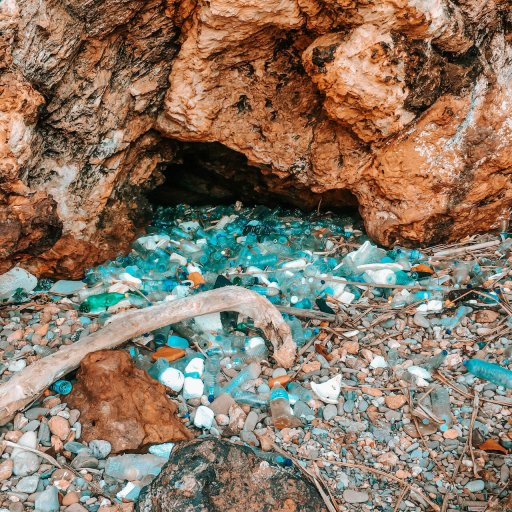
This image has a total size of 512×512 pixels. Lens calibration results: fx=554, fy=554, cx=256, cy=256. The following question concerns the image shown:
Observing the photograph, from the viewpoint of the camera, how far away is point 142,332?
2775mm

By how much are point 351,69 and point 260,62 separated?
64 cm

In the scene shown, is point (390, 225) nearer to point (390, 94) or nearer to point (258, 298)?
point (390, 94)

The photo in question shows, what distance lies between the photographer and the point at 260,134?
3.61 metres

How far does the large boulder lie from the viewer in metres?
1.94

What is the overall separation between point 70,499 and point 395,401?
4.72 feet

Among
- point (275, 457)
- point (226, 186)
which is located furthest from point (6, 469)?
point (226, 186)

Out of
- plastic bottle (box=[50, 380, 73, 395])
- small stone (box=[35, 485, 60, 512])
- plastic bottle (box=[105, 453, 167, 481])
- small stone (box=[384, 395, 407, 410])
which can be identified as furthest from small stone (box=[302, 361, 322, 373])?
small stone (box=[35, 485, 60, 512])

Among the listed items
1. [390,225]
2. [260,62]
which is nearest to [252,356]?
[390,225]

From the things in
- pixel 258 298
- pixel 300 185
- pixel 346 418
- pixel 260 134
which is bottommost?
pixel 346 418

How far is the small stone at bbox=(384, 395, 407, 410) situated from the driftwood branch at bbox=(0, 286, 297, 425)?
0.49m

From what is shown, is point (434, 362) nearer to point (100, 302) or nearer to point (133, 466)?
point (133, 466)

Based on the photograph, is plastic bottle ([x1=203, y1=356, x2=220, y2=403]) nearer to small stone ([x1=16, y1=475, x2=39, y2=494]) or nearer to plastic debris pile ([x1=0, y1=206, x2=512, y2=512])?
plastic debris pile ([x1=0, y1=206, x2=512, y2=512])

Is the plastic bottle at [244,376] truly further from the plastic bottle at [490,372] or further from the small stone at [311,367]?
the plastic bottle at [490,372]

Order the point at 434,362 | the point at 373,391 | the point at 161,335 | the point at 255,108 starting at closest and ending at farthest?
the point at 373,391 → the point at 434,362 → the point at 161,335 → the point at 255,108
